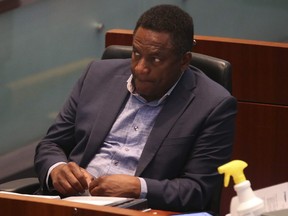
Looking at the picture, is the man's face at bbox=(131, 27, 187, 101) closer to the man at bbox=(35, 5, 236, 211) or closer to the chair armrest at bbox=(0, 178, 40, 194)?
the man at bbox=(35, 5, 236, 211)

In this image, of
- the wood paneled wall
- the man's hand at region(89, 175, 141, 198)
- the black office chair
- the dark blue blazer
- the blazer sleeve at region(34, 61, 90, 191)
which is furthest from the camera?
the wood paneled wall

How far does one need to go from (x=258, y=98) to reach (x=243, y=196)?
211cm

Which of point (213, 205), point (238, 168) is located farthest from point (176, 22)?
point (238, 168)

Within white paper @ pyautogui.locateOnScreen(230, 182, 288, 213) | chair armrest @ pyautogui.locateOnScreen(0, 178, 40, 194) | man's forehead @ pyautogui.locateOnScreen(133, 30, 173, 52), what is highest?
man's forehead @ pyautogui.locateOnScreen(133, 30, 173, 52)

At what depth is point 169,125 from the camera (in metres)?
3.27

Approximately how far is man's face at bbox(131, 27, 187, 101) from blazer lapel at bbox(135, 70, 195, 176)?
1.8 inches

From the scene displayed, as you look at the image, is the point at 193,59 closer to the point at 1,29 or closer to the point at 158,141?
the point at 158,141

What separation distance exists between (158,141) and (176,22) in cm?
43

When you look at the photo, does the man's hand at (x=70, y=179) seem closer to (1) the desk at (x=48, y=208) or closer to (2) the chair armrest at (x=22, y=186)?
(2) the chair armrest at (x=22, y=186)

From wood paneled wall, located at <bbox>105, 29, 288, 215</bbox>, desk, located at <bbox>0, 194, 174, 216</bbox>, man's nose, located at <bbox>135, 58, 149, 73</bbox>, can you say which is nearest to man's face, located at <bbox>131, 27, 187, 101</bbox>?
man's nose, located at <bbox>135, 58, 149, 73</bbox>

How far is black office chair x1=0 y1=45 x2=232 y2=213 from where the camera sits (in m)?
3.31

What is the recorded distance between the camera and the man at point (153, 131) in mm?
3160

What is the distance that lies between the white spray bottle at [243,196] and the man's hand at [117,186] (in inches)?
32.7

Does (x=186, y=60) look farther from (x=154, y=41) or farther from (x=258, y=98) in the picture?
(x=258, y=98)
